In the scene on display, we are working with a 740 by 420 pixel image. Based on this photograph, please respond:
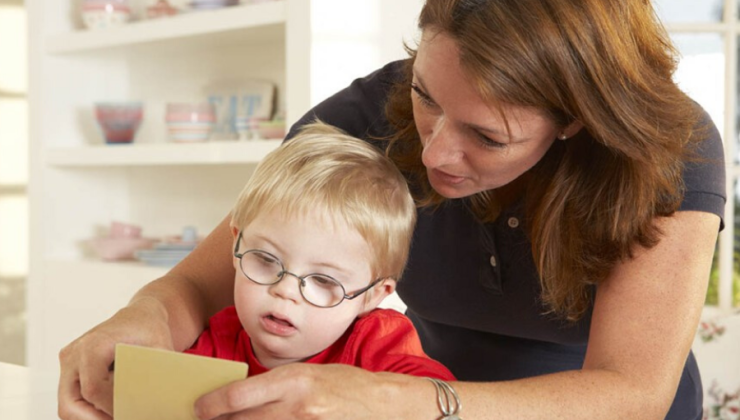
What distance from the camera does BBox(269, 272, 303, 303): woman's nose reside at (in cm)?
126

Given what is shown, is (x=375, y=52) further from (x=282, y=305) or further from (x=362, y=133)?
(x=282, y=305)

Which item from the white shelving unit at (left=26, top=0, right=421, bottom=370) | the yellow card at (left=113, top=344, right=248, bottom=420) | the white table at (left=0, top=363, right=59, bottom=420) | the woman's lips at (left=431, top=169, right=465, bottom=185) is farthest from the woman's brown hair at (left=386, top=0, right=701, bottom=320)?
the white shelving unit at (left=26, top=0, right=421, bottom=370)

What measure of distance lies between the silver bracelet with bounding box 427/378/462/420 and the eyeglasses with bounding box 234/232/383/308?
0.22 metres

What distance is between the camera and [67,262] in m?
3.71

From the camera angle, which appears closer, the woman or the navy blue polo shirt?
the woman

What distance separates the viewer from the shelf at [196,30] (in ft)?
10.1

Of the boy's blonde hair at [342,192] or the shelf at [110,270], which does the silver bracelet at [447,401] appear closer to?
the boy's blonde hair at [342,192]

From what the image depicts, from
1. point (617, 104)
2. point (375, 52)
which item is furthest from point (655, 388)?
point (375, 52)

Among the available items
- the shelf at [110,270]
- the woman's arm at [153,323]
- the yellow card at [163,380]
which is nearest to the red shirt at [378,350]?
the woman's arm at [153,323]

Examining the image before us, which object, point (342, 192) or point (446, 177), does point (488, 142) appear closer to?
point (446, 177)

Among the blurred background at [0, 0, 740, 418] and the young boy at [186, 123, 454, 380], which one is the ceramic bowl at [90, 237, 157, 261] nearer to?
the blurred background at [0, 0, 740, 418]

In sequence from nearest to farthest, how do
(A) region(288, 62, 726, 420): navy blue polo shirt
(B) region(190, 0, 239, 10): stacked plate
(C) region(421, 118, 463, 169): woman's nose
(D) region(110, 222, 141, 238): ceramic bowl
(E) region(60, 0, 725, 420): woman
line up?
(E) region(60, 0, 725, 420): woman → (C) region(421, 118, 463, 169): woman's nose → (A) region(288, 62, 726, 420): navy blue polo shirt → (B) region(190, 0, 239, 10): stacked plate → (D) region(110, 222, 141, 238): ceramic bowl

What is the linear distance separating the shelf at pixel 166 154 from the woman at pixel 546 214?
1.46 m

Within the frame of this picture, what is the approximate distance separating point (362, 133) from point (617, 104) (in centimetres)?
54
